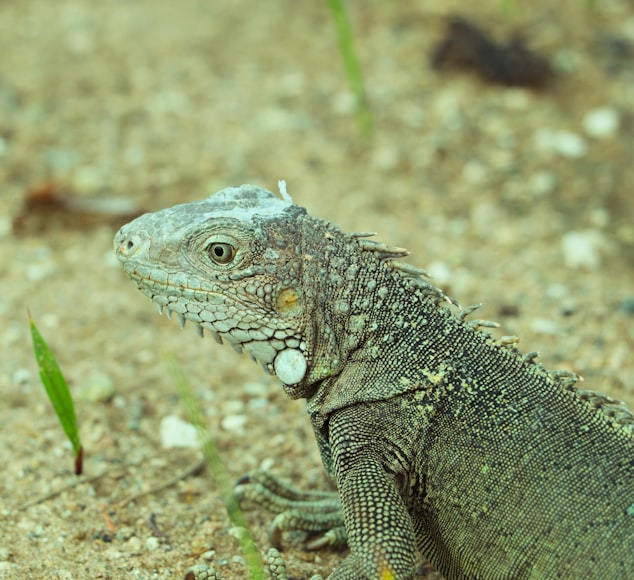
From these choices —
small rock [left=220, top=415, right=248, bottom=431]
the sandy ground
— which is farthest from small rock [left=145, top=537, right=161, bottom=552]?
small rock [left=220, top=415, right=248, bottom=431]

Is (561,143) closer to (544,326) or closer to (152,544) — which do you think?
(544,326)

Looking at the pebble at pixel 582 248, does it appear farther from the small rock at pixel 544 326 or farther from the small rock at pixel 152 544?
the small rock at pixel 152 544

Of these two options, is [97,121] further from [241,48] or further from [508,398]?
[508,398]

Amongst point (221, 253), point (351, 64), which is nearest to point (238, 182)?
point (351, 64)

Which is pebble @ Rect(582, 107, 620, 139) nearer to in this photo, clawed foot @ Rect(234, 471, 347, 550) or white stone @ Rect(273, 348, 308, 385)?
clawed foot @ Rect(234, 471, 347, 550)

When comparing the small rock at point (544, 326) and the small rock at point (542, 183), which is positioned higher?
the small rock at point (542, 183)

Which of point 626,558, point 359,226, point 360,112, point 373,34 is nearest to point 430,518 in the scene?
point 626,558

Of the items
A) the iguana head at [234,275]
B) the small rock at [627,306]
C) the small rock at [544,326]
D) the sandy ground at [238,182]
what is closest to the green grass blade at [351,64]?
the sandy ground at [238,182]

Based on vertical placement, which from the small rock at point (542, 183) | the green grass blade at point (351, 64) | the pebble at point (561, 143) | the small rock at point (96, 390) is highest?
the green grass blade at point (351, 64)
